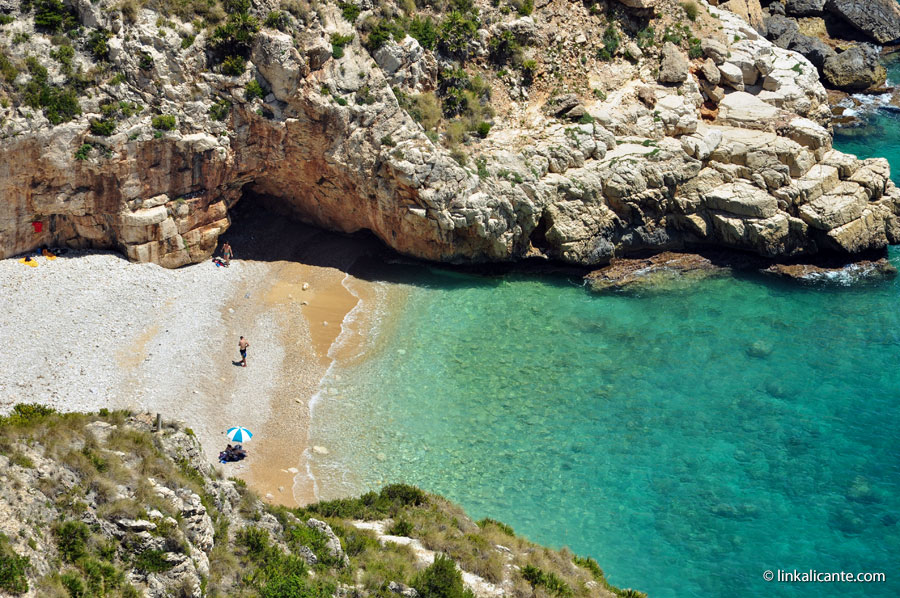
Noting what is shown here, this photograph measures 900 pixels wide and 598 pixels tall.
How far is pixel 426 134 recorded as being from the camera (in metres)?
39.4

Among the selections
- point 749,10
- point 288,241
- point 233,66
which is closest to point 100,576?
point 233,66

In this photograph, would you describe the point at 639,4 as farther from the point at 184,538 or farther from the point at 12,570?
the point at 12,570

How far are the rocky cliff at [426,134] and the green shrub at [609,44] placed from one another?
0.15m

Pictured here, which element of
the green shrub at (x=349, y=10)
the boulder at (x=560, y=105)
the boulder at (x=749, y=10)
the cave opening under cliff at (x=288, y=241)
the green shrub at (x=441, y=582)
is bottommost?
the green shrub at (x=441, y=582)

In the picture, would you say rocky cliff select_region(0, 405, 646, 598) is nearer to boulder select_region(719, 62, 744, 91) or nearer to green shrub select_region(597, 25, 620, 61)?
green shrub select_region(597, 25, 620, 61)

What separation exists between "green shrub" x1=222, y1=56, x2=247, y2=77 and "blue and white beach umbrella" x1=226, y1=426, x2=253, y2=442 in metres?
15.9

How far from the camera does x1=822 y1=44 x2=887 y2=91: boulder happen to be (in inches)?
2282

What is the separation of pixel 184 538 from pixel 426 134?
25.6 metres

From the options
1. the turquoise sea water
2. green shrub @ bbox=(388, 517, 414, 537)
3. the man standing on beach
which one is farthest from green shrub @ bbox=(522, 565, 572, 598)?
the man standing on beach

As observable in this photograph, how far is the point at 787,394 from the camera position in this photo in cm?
3428

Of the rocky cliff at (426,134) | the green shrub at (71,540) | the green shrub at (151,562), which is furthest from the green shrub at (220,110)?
the green shrub at (151,562)

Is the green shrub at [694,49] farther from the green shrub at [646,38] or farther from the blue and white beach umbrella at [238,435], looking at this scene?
the blue and white beach umbrella at [238,435]

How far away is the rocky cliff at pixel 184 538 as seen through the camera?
52.1ft

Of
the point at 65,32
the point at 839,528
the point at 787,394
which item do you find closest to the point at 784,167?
the point at 787,394
